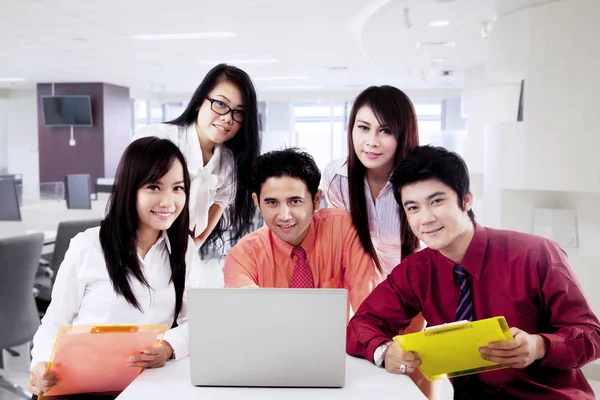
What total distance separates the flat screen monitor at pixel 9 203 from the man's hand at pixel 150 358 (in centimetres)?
371

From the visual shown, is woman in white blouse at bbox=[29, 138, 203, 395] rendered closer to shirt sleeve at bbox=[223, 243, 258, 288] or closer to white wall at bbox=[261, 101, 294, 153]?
shirt sleeve at bbox=[223, 243, 258, 288]

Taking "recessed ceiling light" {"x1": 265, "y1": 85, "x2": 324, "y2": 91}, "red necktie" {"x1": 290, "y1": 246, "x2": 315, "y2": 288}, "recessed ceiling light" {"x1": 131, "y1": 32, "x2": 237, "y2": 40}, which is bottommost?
"red necktie" {"x1": 290, "y1": 246, "x2": 315, "y2": 288}

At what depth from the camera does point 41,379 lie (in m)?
1.35

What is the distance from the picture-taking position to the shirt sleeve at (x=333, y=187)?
7.08ft

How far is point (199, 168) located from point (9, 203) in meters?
3.07

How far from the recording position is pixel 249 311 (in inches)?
45.9

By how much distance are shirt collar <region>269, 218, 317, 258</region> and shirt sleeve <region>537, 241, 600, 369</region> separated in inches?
27.3

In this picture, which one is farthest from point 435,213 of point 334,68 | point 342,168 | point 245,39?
point 334,68

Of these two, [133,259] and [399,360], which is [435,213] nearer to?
[399,360]

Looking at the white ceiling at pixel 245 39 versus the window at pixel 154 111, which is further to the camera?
the window at pixel 154 111

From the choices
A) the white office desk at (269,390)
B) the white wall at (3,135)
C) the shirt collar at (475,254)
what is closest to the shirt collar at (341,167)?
the shirt collar at (475,254)

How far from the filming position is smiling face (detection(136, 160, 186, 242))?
1669mm

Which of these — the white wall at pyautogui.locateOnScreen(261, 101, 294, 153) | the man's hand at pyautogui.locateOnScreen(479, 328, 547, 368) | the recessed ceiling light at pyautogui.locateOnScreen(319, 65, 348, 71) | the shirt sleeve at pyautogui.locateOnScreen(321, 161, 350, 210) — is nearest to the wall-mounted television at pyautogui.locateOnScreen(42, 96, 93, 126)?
the white wall at pyautogui.locateOnScreen(261, 101, 294, 153)

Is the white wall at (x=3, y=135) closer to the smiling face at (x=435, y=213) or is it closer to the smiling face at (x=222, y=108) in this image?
the smiling face at (x=222, y=108)
